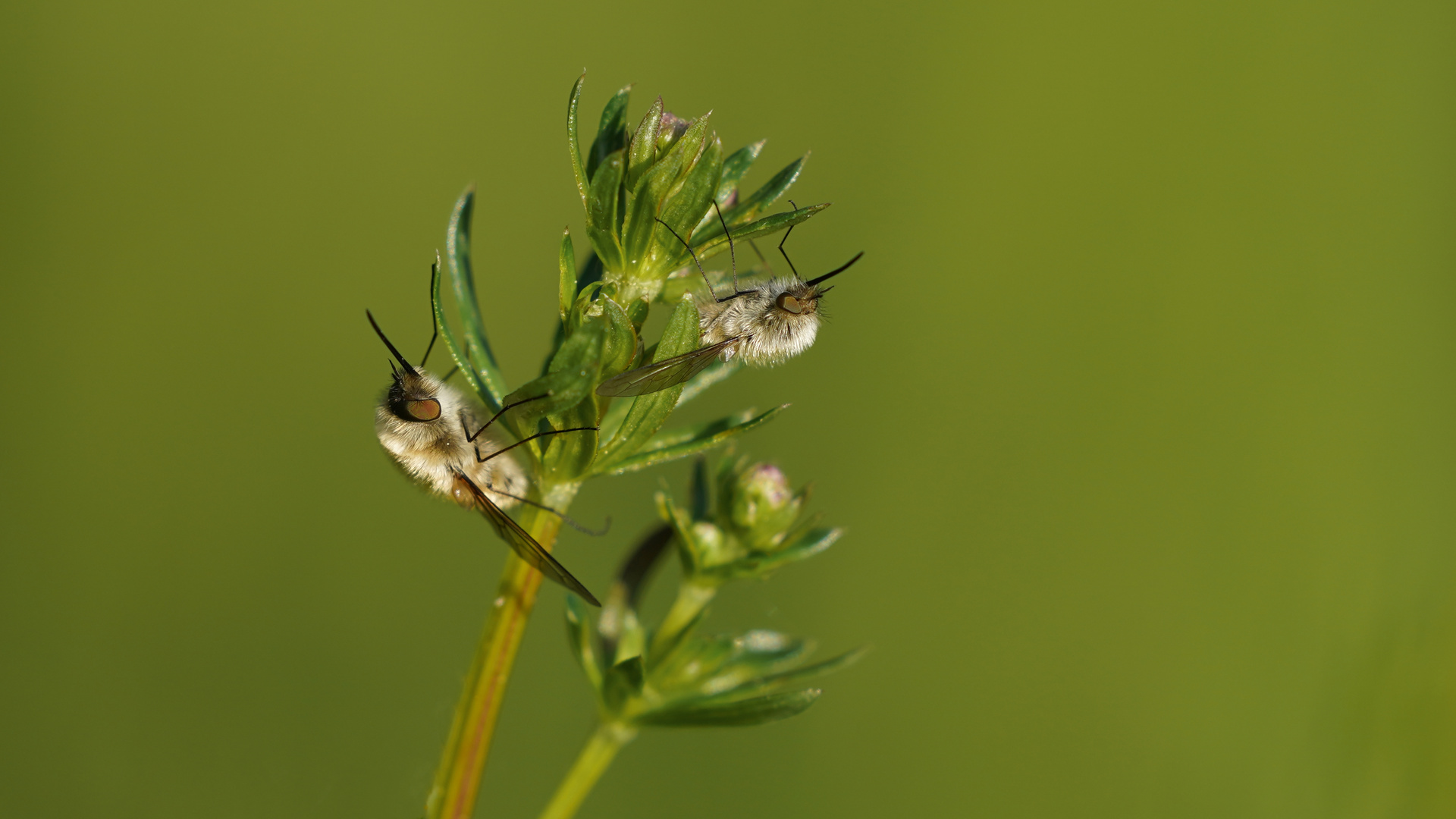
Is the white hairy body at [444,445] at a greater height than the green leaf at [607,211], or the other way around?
the green leaf at [607,211]

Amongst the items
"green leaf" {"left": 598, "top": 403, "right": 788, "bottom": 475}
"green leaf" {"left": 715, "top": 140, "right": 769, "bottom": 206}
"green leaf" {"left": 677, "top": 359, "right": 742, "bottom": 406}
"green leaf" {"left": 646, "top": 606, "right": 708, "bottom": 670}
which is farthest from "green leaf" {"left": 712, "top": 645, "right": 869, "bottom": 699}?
"green leaf" {"left": 715, "top": 140, "right": 769, "bottom": 206}

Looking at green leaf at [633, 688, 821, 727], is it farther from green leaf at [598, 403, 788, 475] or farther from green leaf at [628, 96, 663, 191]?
green leaf at [628, 96, 663, 191]

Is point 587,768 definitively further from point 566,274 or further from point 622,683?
point 566,274

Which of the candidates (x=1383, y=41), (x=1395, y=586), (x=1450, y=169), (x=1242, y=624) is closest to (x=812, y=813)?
(x=1242, y=624)

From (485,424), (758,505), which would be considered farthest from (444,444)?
(758,505)

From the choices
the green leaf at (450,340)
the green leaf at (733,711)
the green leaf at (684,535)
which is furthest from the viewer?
the green leaf at (684,535)

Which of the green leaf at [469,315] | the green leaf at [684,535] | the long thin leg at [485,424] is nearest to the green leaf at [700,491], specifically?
the green leaf at [684,535]

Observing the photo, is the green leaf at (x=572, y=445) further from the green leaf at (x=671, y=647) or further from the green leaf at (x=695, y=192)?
the green leaf at (x=671, y=647)
